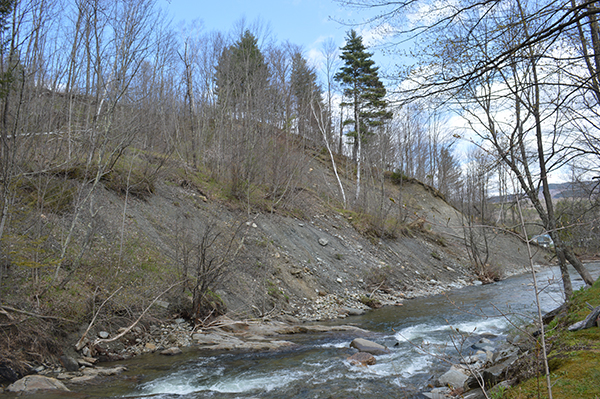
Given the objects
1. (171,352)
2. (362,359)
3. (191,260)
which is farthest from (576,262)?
(191,260)

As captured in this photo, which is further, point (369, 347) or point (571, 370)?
point (369, 347)

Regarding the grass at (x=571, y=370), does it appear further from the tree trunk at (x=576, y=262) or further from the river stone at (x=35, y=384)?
the river stone at (x=35, y=384)

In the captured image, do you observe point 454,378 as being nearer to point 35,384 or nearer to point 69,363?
point 35,384

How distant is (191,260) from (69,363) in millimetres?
3602

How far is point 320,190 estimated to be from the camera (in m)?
23.7

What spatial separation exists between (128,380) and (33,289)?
7.51 ft

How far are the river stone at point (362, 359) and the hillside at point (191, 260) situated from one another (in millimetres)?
2736

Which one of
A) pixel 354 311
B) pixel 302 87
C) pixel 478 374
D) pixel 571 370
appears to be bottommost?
pixel 354 311

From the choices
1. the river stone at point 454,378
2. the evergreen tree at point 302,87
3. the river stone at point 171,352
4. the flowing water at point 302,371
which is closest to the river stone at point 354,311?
the flowing water at point 302,371

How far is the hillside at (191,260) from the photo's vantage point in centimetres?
635

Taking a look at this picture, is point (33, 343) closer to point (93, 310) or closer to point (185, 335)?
point (93, 310)

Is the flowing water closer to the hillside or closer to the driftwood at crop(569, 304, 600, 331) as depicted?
the driftwood at crop(569, 304, 600, 331)

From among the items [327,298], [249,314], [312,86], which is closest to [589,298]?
[249,314]

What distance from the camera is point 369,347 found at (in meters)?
7.39
